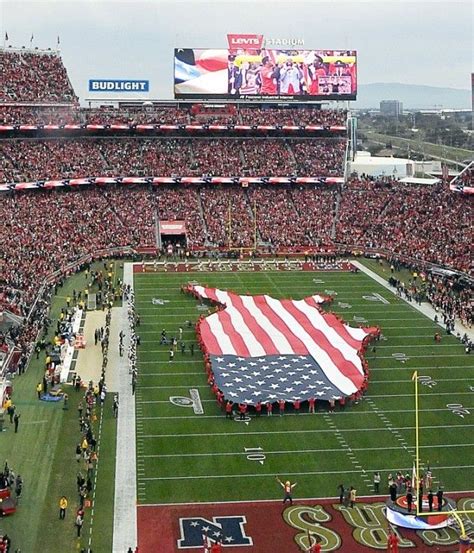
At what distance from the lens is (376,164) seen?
69688 mm

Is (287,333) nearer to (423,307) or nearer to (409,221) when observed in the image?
(423,307)

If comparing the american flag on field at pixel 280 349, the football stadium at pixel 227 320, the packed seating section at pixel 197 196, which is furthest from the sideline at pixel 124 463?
the packed seating section at pixel 197 196

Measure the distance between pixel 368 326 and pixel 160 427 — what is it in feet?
43.9

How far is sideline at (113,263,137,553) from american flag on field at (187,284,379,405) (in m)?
2.86

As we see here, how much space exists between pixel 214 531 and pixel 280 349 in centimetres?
1256

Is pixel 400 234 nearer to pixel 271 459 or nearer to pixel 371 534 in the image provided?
pixel 271 459

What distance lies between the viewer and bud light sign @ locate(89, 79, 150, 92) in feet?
215

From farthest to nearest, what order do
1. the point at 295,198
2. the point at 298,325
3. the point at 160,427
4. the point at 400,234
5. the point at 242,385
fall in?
the point at 295,198
the point at 400,234
the point at 298,325
the point at 242,385
the point at 160,427

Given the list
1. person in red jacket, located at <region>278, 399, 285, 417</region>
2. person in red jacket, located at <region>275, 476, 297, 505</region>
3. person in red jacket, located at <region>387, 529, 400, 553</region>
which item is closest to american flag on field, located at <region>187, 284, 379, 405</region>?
person in red jacket, located at <region>278, 399, 285, 417</region>

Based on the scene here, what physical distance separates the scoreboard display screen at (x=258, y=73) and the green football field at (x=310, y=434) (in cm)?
Answer: 3417

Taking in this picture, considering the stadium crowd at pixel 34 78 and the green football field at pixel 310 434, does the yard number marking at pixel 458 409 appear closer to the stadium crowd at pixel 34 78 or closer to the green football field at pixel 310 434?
the green football field at pixel 310 434

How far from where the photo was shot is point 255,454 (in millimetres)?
22109

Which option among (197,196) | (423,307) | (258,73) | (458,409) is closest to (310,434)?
(458,409)

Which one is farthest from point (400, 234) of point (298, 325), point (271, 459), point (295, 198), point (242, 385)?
point (271, 459)
